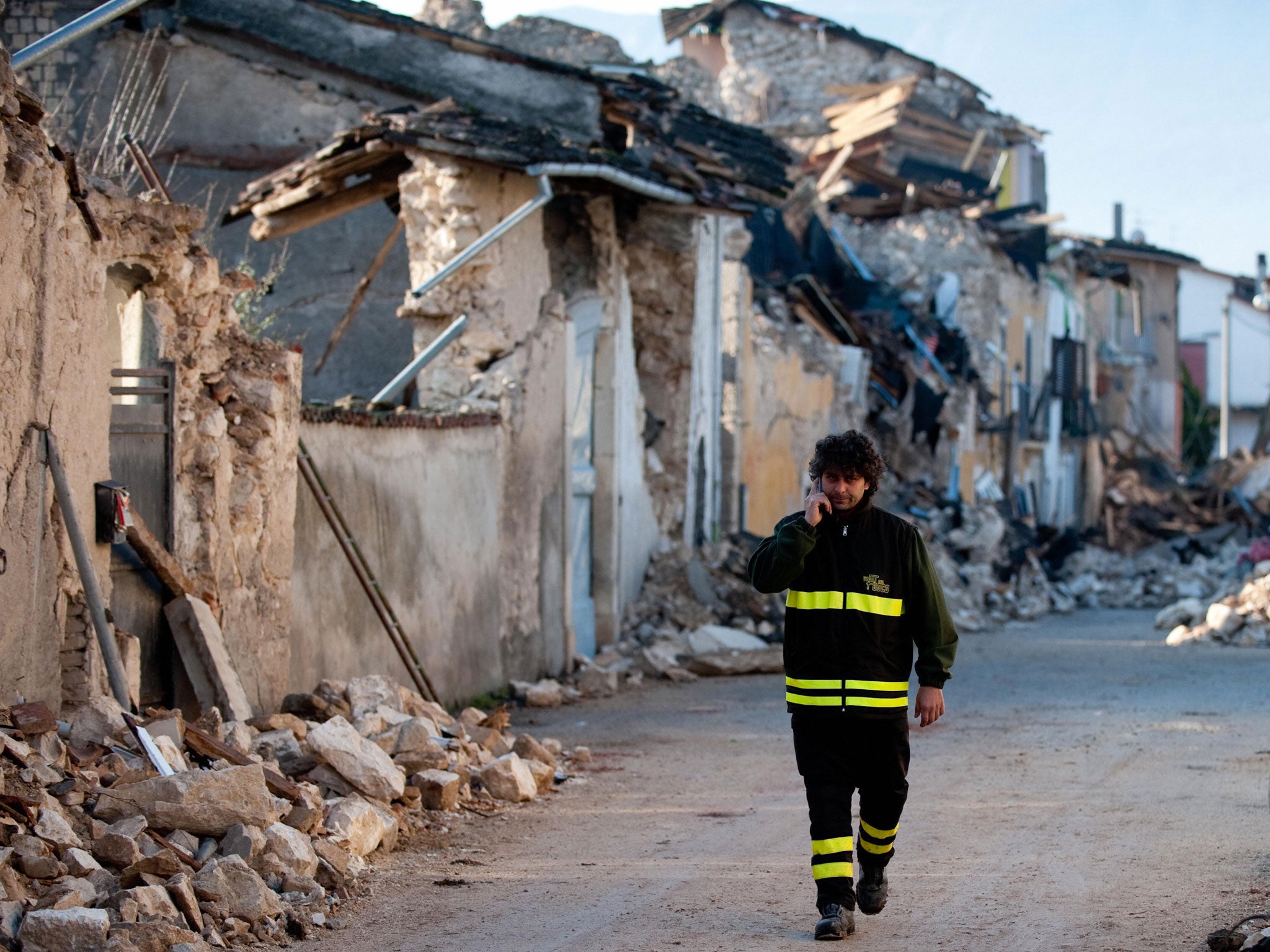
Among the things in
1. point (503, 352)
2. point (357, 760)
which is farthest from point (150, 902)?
point (503, 352)

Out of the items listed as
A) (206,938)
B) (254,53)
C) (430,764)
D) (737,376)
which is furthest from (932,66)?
(206,938)

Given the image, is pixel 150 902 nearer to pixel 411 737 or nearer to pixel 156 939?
pixel 156 939

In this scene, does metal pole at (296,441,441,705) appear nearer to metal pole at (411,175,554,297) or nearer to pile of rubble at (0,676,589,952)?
pile of rubble at (0,676,589,952)

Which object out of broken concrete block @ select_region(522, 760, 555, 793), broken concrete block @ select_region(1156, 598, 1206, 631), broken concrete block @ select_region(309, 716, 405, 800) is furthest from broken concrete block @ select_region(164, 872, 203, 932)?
broken concrete block @ select_region(1156, 598, 1206, 631)

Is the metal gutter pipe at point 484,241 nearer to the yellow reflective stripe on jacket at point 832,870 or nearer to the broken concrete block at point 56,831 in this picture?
the broken concrete block at point 56,831

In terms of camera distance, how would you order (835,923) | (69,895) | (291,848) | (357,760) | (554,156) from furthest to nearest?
(554,156) → (357,760) → (291,848) → (835,923) → (69,895)

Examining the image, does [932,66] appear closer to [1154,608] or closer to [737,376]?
[1154,608]

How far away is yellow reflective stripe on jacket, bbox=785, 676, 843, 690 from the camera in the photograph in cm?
480

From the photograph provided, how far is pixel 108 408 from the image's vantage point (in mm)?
6703

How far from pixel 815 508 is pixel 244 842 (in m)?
2.31

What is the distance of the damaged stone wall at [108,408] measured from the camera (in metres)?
5.73

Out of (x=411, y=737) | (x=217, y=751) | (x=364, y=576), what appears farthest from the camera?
(x=364, y=576)

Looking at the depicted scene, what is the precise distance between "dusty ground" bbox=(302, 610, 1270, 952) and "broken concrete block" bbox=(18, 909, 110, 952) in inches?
33.2

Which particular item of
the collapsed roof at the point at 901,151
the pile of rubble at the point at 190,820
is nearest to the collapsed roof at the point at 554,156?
the pile of rubble at the point at 190,820
